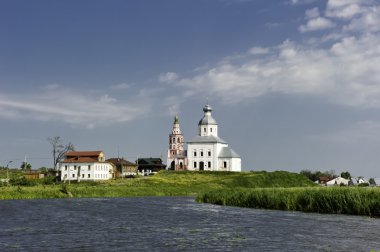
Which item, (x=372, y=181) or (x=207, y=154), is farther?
(x=372, y=181)

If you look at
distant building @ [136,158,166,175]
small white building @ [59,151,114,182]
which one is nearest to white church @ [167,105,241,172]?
distant building @ [136,158,166,175]

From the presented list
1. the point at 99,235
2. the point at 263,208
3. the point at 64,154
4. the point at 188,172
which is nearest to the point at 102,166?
the point at 64,154

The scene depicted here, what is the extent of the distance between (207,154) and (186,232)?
351 ft

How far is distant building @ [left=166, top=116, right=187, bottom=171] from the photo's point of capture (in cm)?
14625

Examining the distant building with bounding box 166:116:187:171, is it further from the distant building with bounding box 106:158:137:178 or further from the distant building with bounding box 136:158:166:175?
the distant building with bounding box 136:158:166:175

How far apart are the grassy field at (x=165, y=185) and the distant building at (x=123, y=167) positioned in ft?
76.0

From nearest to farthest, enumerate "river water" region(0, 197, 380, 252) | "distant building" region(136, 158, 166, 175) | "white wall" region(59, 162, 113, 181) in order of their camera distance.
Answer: "river water" region(0, 197, 380, 252) → "white wall" region(59, 162, 113, 181) → "distant building" region(136, 158, 166, 175)

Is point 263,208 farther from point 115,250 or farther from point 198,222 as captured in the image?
point 115,250

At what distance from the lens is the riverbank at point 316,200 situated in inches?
1736

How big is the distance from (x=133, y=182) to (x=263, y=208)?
5173 cm

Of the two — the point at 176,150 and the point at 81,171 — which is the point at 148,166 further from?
the point at 81,171

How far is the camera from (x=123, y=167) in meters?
152

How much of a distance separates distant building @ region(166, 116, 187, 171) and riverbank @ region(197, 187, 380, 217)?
8297 cm

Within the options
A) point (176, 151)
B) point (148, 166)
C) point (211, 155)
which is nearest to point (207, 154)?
point (211, 155)
